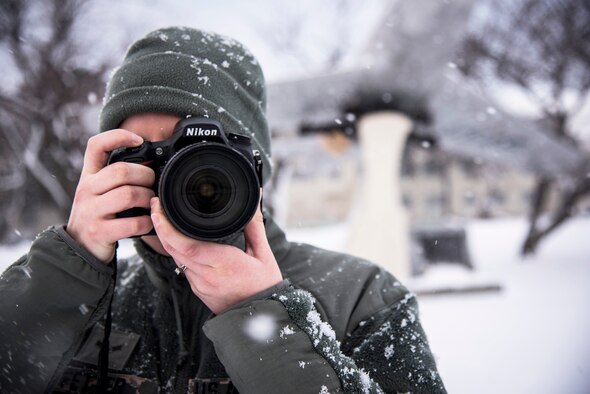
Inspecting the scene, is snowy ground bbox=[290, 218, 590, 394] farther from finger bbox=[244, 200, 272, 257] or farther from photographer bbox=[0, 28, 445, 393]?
finger bbox=[244, 200, 272, 257]

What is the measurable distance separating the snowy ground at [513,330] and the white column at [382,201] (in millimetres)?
468

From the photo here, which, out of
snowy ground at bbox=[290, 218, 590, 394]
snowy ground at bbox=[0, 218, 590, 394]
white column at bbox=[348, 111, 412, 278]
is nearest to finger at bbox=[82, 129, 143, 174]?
snowy ground at bbox=[0, 218, 590, 394]

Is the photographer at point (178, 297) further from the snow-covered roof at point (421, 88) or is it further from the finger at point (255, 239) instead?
the snow-covered roof at point (421, 88)

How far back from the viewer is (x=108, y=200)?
76 centimetres

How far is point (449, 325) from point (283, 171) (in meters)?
5.03

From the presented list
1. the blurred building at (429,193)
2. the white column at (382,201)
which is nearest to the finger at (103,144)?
the white column at (382,201)

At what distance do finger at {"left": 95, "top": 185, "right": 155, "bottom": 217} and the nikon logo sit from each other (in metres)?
0.14

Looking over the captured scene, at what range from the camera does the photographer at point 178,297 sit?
702 millimetres

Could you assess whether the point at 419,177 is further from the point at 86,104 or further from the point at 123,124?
the point at 123,124

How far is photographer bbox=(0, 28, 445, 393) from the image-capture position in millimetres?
702

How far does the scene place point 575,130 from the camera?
8.38 meters

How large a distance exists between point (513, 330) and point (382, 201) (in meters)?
1.48

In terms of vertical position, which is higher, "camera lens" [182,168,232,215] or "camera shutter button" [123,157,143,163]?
"camera shutter button" [123,157,143,163]

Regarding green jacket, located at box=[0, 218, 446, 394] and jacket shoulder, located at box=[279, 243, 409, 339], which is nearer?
green jacket, located at box=[0, 218, 446, 394]
